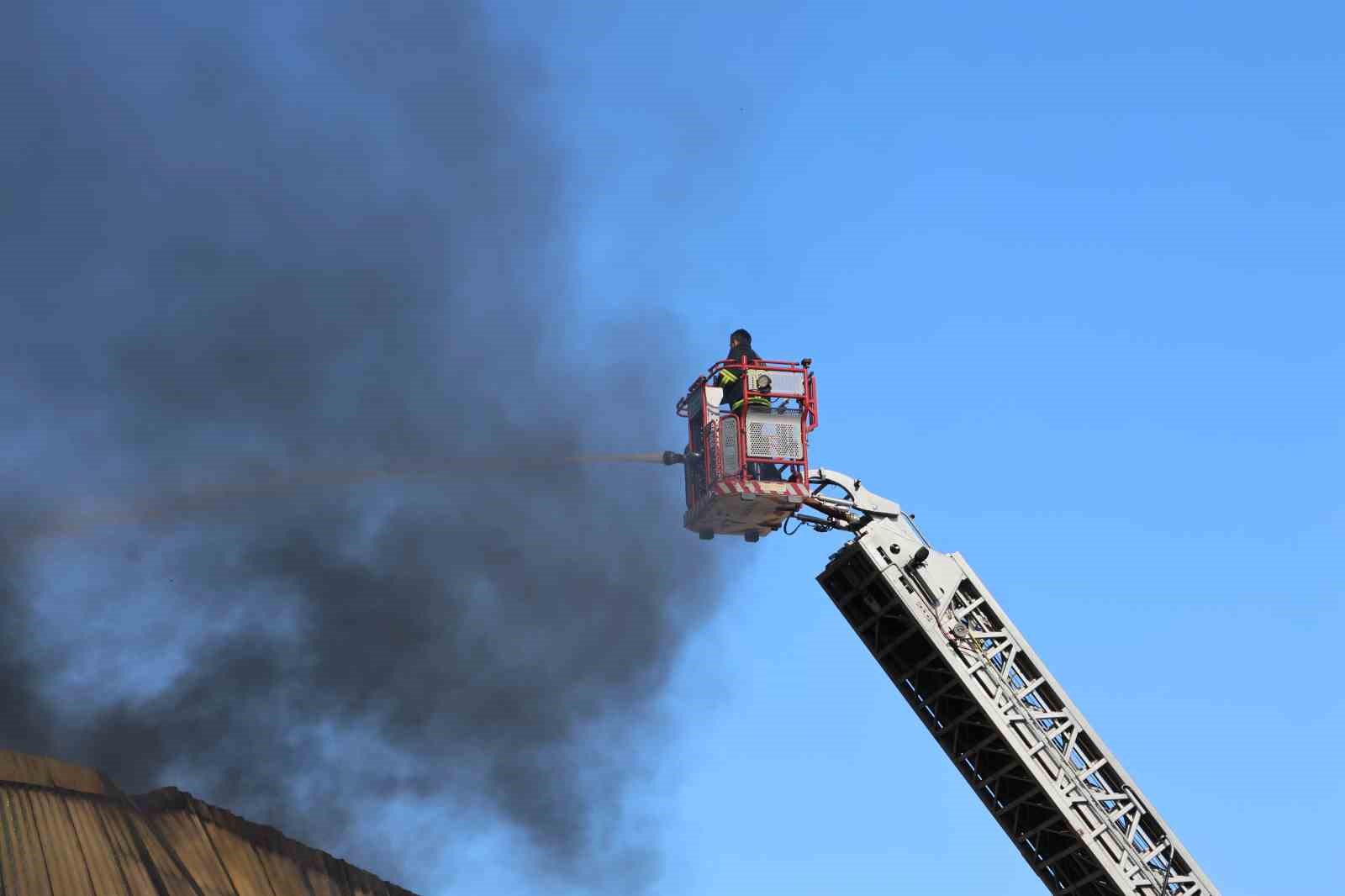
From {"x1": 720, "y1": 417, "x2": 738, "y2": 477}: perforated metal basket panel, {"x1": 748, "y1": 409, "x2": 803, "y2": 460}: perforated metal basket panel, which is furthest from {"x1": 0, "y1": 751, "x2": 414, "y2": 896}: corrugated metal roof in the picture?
{"x1": 748, "y1": 409, "x2": 803, "y2": 460}: perforated metal basket panel

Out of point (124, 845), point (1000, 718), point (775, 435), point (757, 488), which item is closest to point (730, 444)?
point (775, 435)

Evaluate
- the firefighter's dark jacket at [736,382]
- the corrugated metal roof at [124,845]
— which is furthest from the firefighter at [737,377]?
the corrugated metal roof at [124,845]

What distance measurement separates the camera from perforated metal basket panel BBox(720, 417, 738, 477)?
2064cm

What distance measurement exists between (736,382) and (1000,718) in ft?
17.1

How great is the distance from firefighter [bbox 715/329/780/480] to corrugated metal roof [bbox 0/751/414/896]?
786 centimetres

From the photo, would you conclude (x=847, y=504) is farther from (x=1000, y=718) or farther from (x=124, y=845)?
(x=124, y=845)

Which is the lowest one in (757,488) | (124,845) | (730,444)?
(124,845)

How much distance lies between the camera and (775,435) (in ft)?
68.2

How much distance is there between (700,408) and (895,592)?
3386 millimetres

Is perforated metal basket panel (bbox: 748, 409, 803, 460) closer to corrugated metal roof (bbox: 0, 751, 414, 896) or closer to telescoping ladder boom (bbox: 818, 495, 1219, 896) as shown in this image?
telescoping ladder boom (bbox: 818, 495, 1219, 896)

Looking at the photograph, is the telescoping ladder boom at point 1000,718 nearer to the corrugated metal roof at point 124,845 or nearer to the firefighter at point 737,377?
the firefighter at point 737,377

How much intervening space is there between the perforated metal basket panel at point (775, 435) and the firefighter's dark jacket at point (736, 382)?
6.9 inches

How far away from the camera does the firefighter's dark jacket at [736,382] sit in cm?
2089

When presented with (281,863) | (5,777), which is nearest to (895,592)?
(281,863)
